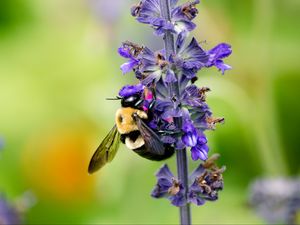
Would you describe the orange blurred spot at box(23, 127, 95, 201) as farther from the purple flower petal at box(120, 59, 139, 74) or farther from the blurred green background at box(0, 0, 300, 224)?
the purple flower petal at box(120, 59, 139, 74)

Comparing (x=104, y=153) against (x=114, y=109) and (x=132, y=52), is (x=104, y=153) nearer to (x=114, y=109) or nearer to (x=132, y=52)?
(x=132, y=52)

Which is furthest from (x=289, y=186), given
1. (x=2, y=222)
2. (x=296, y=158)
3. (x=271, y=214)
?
(x=2, y=222)

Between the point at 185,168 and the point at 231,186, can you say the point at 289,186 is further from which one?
the point at 185,168

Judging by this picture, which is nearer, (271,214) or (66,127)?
(271,214)

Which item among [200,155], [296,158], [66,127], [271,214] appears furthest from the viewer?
[66,127]

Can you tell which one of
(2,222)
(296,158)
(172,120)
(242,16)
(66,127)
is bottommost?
(2,222)

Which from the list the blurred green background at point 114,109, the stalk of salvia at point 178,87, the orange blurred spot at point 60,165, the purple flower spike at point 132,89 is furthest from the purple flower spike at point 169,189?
the orange blurred spot at point 60,165

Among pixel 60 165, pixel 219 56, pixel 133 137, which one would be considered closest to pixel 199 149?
pixel 219 56
